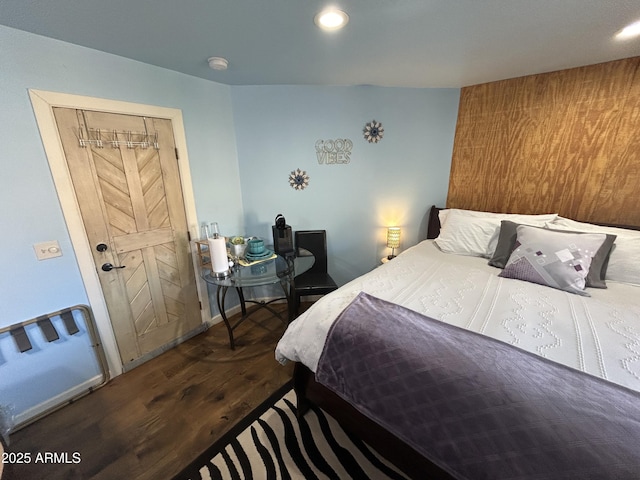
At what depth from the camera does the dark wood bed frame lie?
96cm

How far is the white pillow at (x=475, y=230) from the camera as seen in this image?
1.99 metres

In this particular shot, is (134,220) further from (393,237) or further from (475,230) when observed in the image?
(475,230)

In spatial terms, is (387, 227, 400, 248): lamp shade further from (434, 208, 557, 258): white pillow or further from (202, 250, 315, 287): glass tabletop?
(202, 250, 315, 287): glass tabletop

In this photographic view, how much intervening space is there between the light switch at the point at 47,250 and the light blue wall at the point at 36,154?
0.02 metres

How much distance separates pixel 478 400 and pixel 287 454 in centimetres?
106

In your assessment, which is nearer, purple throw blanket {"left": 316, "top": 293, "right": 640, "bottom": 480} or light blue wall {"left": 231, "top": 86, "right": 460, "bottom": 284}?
purple throw blanket {"left": 316, "top": 293, "right": 640, "bottom": 480}

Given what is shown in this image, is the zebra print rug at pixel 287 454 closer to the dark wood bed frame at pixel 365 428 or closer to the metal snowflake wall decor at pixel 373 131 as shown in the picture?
the dark wood bed frame at pixel 365 428

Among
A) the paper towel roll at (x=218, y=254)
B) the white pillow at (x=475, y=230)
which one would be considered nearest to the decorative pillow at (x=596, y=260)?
the white pillow at (x=475, y=230)

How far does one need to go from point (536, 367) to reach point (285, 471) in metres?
1.25

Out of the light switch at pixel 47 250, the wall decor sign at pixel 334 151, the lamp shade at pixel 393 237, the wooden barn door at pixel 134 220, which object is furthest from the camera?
the lamp shade at pixel 393 237

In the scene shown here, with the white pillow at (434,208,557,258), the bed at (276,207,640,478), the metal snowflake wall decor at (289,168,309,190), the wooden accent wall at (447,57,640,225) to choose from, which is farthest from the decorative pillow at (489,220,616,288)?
the metal snowflake wall decor at (289,168,309,190)

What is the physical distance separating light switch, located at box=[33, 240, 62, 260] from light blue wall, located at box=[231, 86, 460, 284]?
4.69 feet

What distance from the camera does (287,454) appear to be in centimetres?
131

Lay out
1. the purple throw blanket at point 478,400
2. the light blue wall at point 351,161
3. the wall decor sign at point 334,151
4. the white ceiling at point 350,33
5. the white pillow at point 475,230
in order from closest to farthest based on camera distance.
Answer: the purple throw blanket at point 478,400 → the white ceiling at point 350,33 → the white pillow at point 475,230 → the light blue wall at point 351,161 → the wall decor sign at point 334,151
